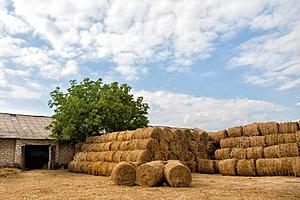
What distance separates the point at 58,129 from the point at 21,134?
2806 millimetres

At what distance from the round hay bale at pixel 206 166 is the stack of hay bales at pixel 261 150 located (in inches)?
28.9

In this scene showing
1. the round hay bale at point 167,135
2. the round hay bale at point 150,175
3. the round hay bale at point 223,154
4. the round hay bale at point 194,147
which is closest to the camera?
the round hay bale at point 150,175

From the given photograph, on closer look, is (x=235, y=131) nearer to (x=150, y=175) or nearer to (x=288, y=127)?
(x=288, y=127)

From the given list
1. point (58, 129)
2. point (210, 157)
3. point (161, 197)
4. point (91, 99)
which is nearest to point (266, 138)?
point (210, 157)

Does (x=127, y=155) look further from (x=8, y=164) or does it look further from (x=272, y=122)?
(x=8, y=164)

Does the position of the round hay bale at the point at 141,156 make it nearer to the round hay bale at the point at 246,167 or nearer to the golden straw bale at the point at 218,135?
the round hay bale at the point at 246,167

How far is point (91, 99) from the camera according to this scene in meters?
24.0

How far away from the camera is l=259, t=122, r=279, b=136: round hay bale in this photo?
1800 centimetres

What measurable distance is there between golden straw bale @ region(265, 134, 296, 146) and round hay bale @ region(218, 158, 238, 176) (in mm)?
2138

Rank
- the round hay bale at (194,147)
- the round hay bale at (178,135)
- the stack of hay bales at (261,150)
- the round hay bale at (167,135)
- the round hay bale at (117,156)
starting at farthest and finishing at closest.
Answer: the round hay bale at (194,147), the round hay bale at (178,135), the round hay bale at (167,135), the round hay bale at (117,156), the stack of hay bales at (261,150)

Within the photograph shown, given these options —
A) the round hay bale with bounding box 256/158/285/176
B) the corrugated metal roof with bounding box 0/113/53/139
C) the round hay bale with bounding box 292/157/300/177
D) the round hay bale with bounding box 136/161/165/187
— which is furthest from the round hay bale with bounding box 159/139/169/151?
the corrugated metal roof with bounding box 0/113/53/139

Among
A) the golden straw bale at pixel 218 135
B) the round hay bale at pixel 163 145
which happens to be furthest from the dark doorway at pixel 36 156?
the golden straw bale at pixel 218 135

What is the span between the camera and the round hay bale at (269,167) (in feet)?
52.2

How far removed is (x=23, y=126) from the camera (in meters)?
25.6
